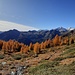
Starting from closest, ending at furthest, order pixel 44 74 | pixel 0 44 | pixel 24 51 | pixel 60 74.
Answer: pixel 60 74 < pixel 44 74 < pixel 24 51 < pixel 0 44

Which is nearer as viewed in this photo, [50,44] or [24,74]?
[24,74]

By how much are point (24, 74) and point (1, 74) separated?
8.23 metres

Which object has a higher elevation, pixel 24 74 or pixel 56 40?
pixel 56 40

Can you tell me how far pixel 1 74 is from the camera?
53688 millimetres

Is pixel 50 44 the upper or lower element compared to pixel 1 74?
upper

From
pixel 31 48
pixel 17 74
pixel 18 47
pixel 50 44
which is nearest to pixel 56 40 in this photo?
pixel 50 44

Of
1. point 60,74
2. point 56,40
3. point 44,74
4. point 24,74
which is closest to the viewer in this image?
point 60,74

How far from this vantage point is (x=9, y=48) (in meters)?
169

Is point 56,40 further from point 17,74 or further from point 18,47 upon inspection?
point 17,74

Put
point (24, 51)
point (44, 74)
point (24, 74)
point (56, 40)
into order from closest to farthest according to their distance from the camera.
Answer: point (44, 74) → point (24, 74) → point (24, 51) → point (56, 40)

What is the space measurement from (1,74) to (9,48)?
116495 mm

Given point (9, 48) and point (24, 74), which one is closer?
point (24, 74)

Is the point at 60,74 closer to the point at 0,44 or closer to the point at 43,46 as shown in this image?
the point at 43,46

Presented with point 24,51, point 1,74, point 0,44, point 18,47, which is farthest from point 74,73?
point 0,44
